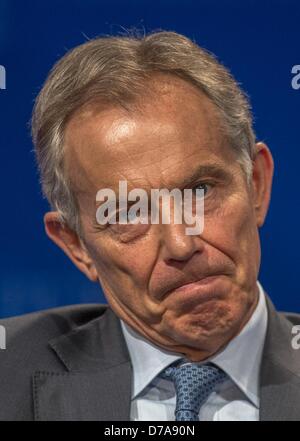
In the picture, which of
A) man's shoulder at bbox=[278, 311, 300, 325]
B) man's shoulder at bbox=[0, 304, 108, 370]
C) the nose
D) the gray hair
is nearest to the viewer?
the nose

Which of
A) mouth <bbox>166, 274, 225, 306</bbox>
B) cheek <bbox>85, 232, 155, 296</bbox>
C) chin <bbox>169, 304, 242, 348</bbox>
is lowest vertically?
chin <bbox>169, 304, 242, 348</bbox>

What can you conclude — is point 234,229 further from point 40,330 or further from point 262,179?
point 40,330

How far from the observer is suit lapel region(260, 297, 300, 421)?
1.65 meters

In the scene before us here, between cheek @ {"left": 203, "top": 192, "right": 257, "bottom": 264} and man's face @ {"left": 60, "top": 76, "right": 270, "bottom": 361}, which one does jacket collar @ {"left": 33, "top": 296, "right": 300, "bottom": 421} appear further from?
cheek @ {"left": 203, "top": 192, "right": 257, "bottom": 264}

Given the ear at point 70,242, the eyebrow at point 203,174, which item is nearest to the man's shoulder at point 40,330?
the ear at point 70,242

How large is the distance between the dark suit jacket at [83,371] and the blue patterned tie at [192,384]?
0.09 metres

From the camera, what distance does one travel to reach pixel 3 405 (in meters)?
1.74

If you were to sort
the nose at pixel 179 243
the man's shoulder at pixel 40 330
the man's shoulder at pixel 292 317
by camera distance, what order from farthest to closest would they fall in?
the man's shoulder at pixel 292 317, the man's shoulder at pixel 40 330, the nose at pixel 179 243

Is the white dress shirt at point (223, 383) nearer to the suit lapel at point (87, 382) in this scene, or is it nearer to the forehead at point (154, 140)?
the suit lapel at point (87, 382)

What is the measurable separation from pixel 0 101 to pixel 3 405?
693 mm

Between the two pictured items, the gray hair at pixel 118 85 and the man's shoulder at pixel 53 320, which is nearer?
the gray hair at pixel 118 85

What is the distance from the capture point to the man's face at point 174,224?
160 centimetres

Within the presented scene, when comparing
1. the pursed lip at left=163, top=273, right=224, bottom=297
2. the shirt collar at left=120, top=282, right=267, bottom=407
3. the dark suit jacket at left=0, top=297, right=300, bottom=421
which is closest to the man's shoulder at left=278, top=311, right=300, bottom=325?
the dark suit jacket at left=0, top=297, right=300, bottom=421

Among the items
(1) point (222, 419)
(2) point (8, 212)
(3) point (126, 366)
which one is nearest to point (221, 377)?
(1) point (222, 419)
